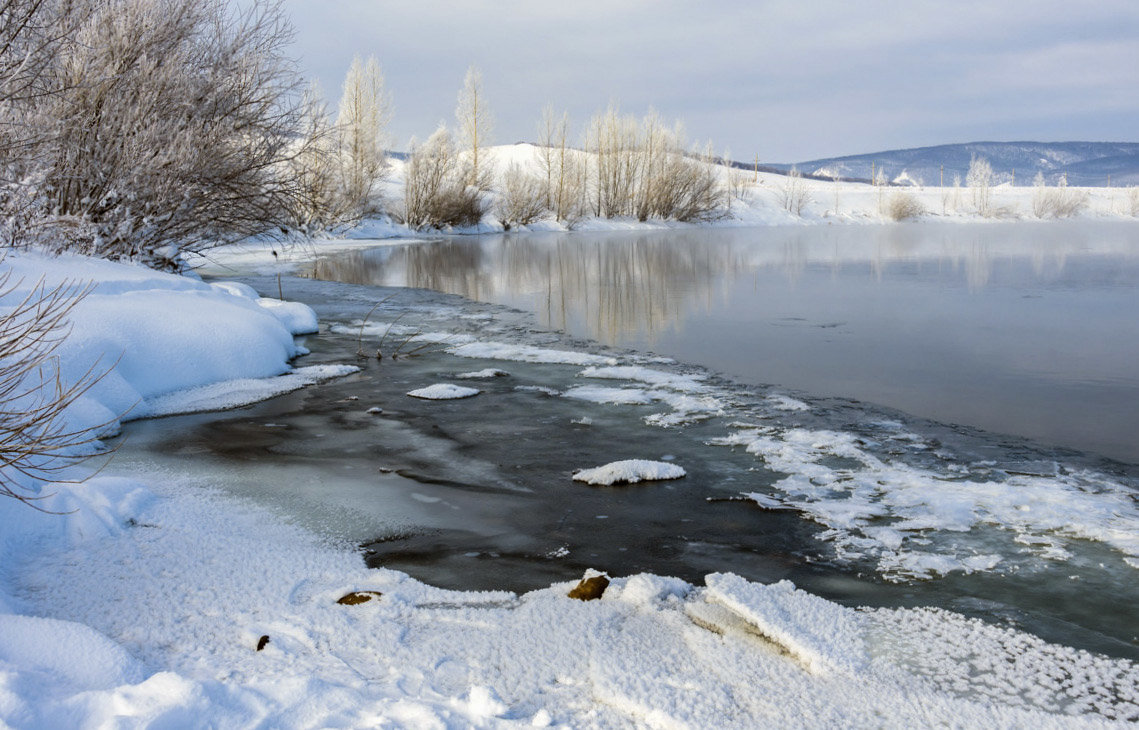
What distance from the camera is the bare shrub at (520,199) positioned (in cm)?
3944

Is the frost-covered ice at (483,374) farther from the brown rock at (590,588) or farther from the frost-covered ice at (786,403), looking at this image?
Result: the brown rock at (590,588)

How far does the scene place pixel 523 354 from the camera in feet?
25.8

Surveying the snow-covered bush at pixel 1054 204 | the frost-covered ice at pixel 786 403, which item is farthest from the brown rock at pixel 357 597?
the snow-covered bush at pixel 1054 204

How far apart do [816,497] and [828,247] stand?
23030 mm

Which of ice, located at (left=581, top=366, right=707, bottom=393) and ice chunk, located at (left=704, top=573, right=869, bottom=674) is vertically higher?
ice, located at (left=581, top=366, right=707, bottom=393)

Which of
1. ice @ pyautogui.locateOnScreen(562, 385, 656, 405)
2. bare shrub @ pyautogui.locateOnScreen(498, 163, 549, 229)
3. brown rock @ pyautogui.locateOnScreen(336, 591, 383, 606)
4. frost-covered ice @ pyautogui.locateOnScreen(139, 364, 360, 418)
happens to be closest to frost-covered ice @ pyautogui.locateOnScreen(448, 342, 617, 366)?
ice @ pyautogui.locateOnScreen(562, 385, 656, 405)

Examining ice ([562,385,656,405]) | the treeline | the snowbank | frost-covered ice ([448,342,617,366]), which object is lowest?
ice ([562,385,656,405])

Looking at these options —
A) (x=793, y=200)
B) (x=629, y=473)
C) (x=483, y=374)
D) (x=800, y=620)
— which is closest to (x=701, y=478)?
(x=629, y=473)

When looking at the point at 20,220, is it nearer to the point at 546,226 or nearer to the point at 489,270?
the point at 489,270

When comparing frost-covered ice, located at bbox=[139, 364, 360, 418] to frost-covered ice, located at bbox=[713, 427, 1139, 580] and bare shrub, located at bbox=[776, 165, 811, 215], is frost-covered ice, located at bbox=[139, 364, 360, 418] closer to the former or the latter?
frost-covered ice, located at bbox=[713, 427, 1139, 580]

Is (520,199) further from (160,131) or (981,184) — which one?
(981,184)

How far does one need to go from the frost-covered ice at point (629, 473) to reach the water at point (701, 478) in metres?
0.09

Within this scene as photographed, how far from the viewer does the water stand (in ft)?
10.7

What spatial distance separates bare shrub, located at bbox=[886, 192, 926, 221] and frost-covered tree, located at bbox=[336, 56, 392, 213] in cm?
3577
